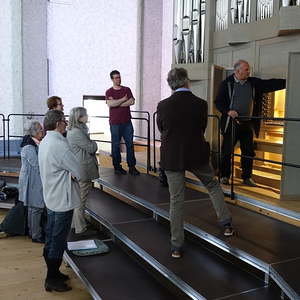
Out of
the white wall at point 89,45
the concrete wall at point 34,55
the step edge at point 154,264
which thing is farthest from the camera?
the white wall at point 89,45

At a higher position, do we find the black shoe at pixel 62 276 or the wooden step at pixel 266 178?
the wooden step at pixel 266 178

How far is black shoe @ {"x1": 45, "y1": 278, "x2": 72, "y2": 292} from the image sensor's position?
3.54 m

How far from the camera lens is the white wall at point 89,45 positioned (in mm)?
8672

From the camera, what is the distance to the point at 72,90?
891 cm

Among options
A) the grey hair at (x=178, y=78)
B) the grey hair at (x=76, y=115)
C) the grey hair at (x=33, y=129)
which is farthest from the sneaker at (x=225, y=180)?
the grey hair at (x=33, y=129)

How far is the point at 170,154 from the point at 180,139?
0.13m

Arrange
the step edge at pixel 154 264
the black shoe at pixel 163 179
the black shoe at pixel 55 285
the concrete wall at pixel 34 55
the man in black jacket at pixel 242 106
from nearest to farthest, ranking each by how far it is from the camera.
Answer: the step edge at pixel 154 264
the black shoe at pixel 55 285
the man in black jacket at pixel 242 106
the black shoe at pixel 163 179
the concrete wall at pixel 34 55

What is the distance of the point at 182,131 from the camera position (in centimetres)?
300

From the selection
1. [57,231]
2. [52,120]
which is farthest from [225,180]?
[52,120]

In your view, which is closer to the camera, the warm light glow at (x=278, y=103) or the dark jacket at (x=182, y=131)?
the dark jacket at (x=182, y=131)

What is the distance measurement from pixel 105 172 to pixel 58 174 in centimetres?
276

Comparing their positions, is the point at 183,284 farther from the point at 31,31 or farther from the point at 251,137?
the point at 31,31

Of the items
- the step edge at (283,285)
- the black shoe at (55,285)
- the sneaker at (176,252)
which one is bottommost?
the black shoe at (55,285)

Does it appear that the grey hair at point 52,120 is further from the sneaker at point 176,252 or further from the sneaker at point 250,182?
the sneaker at point 250,182
